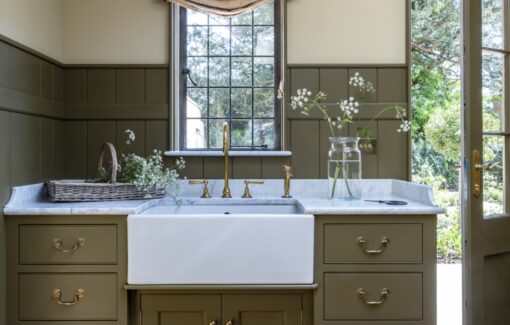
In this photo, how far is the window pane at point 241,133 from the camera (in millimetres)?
2535

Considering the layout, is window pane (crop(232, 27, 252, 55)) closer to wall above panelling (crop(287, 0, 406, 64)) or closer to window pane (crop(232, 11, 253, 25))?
window pane (crop(232, 11, 253, 25))

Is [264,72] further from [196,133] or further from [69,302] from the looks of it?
[69,302]

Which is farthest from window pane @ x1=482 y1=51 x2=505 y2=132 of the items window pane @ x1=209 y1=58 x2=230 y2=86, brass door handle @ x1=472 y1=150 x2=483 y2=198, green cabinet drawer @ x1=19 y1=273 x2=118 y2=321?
green cabinet drawer @ x1=19 y1=273 x2=118 y2=321

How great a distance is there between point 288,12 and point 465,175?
4.14 feet

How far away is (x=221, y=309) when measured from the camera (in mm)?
1884

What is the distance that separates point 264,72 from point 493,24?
118 cm

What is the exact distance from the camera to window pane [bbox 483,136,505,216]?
2.04 metres

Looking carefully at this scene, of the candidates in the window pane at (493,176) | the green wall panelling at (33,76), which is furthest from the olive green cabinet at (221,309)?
the green wall panelling at (33,76)

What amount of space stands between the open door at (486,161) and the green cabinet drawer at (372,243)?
0.96ft

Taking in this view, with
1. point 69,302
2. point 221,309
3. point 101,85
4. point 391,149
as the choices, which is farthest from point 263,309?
point 101,85

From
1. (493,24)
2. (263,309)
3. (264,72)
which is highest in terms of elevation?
(493,24)

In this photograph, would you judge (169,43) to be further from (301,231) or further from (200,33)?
(301,231)

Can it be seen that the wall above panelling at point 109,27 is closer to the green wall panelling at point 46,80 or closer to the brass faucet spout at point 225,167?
the green wall panelling at point 46,80

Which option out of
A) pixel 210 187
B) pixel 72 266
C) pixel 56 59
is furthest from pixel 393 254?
pixel 56 59
